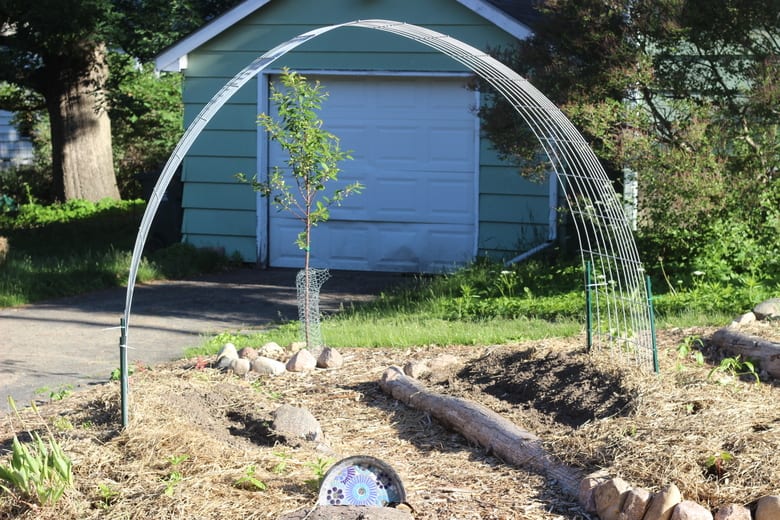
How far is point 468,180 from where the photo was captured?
1243cm

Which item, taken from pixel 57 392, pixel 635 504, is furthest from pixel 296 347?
pixel 635 504

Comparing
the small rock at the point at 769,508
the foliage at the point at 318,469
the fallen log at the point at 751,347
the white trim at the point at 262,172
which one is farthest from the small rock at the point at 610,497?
the white trim at the point at 262,172

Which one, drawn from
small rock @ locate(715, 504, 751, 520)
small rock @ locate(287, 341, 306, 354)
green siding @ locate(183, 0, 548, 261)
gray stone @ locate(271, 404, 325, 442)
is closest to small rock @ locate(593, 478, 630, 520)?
small rock @ locate(715, 504, 751, 520)

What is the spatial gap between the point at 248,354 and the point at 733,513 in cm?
416

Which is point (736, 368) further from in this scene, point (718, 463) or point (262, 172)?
point (262, 172)

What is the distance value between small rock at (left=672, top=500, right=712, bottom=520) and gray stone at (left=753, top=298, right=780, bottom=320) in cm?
374

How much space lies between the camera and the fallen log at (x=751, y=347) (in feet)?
21.3

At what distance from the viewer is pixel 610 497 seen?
14.4 ft

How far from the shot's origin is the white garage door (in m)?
12.4

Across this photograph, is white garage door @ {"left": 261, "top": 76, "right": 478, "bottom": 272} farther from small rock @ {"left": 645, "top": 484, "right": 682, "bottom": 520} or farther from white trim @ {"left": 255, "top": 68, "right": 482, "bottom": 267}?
small rock @ {"left": 645, "top": 484, "right": 682, "bottom": 520}

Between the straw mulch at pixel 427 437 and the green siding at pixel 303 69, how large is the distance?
16.9 feet

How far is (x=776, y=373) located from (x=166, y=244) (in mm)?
9493

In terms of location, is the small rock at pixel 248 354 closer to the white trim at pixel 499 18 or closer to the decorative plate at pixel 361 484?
the decorative plate at pixel 361 484

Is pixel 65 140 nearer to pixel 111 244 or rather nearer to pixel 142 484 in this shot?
pixel 111 244
